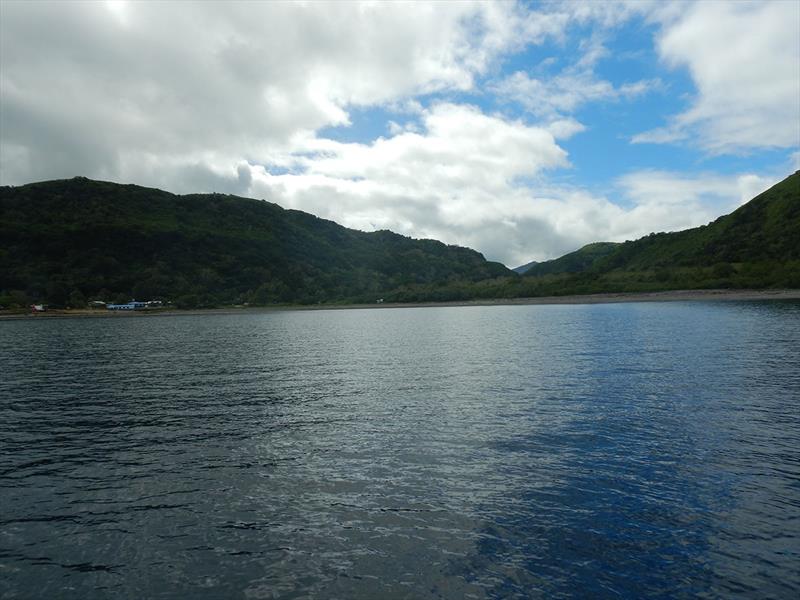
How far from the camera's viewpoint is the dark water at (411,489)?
14.0m

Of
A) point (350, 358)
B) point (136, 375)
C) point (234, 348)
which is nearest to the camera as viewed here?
point (136, 375)

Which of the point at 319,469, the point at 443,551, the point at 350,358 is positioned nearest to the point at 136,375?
the point at 350,358

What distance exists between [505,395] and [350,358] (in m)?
32.2

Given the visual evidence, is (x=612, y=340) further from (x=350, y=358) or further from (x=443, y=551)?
(x=443, y=551)

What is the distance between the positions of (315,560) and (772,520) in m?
16.1

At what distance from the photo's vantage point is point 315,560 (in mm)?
14867

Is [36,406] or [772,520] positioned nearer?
[772,520]

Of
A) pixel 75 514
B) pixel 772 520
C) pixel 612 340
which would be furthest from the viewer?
pixel 612 340

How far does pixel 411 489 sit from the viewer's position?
20.0 m

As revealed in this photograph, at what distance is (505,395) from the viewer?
38.2 meters

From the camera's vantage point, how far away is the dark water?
1398 cm

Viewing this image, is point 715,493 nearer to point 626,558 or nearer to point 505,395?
point 626,558

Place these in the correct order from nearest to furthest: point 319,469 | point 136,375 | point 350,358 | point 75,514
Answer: point 75,514 → point 319,469 → point 136,375 → point 350,358

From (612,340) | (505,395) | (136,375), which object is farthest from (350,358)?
(612,340)
